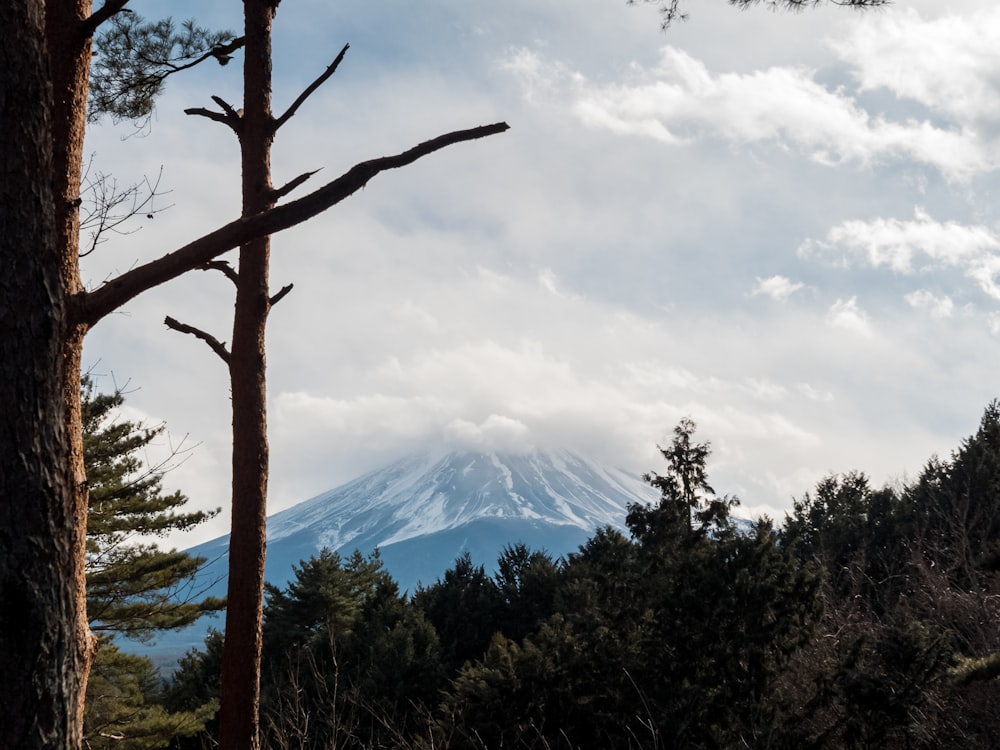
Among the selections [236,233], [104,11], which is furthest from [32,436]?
[104,11]

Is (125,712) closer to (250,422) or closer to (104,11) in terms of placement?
(250,422)

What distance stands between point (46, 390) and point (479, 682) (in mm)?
19181

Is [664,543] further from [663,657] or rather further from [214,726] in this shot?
[214,726]

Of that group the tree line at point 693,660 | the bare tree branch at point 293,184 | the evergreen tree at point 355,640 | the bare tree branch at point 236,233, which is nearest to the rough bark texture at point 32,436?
the bare tree branch at point 236,233

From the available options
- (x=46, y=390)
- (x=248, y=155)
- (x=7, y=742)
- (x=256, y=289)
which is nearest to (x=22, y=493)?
(x=46, y=390)

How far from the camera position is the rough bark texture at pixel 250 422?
205 inches

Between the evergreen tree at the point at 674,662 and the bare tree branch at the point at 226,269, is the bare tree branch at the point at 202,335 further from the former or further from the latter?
the evergreen tree at the point at 674,662

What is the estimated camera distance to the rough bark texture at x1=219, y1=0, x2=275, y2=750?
17.1 feet

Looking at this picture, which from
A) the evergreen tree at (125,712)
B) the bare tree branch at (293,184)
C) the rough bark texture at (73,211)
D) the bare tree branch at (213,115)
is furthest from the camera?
the evergreen tree at (125,712)

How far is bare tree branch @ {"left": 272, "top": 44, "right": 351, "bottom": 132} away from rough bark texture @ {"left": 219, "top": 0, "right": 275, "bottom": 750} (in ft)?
0.37

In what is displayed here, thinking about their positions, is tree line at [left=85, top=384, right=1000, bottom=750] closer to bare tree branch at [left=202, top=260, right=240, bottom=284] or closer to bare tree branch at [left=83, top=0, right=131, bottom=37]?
bare tree branch at [left=202, top=260, right=240, bottom=284]

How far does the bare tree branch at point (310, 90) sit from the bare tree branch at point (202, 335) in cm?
147

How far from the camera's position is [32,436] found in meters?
2.44

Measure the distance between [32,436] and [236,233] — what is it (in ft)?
A: 3.43
